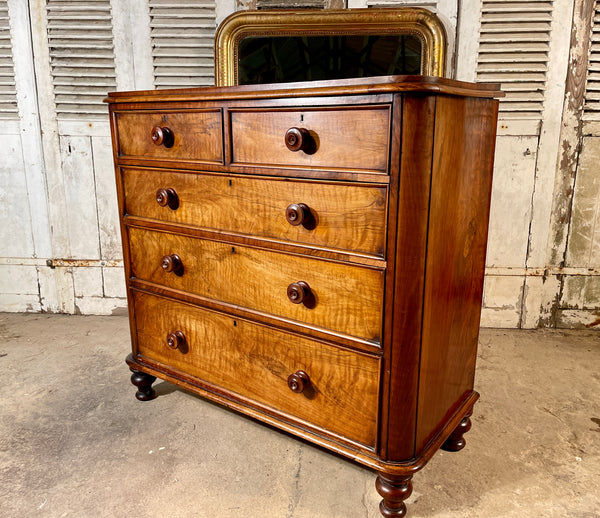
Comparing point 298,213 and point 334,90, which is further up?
point 334,90

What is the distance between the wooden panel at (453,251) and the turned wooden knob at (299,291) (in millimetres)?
363

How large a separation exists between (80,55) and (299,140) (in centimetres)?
206

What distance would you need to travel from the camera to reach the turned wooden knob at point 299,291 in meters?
1.56

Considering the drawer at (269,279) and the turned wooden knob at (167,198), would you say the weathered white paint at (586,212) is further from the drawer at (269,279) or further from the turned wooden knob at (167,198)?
the turned wooden knob at (167,198)

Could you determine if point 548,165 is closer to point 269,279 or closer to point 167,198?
point 269,279

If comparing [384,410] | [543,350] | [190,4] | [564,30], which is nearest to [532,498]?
[384,410]

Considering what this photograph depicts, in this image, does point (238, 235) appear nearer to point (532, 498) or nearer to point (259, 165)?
point (259, 165)

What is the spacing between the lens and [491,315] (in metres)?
3.00

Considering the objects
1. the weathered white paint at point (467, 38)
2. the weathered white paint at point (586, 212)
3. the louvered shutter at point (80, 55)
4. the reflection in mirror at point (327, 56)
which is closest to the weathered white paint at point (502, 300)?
the weathered white paint at point (586, 212)

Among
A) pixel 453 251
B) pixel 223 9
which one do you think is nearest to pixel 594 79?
pixel 453 251

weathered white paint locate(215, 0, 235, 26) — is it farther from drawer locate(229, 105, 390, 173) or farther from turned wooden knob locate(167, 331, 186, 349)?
turned wooden knob locate(167, 331, 186, 349)

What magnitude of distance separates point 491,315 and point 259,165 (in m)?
1.99

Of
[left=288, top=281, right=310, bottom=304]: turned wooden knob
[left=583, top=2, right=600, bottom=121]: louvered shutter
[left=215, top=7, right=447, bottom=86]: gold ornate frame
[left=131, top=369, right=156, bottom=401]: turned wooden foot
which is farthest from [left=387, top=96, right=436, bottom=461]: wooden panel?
[left=583, top=2, right=600, bottom=121]: louvered shutter

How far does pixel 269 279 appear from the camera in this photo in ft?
5.48
